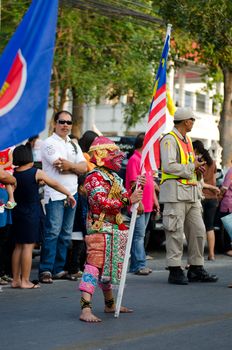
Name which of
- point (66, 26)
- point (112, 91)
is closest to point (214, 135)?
point (112, 91)

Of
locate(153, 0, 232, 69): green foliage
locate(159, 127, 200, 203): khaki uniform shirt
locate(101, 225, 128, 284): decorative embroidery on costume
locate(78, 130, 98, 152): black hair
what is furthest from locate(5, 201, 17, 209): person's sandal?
locate(153, 0, 232, 69): green foliage

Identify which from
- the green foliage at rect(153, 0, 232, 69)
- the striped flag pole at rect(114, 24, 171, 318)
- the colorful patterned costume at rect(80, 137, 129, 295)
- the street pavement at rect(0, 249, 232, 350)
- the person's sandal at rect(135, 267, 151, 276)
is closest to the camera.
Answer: the street pavement at rect(0, 249, 232, 350)

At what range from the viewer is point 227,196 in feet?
55.2

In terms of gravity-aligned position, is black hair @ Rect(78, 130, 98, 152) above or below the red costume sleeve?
above

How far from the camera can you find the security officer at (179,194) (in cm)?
1217

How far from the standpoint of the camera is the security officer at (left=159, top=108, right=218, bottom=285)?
12172 mm

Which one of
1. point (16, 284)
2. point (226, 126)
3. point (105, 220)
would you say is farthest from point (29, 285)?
point (226, 126)

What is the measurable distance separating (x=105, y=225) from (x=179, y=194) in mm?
2986

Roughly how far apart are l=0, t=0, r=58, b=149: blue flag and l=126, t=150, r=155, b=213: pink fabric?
259 inches

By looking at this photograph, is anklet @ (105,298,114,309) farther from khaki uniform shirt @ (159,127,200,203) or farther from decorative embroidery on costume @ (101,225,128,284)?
khaki uniform shirt @ (159,127,200,203)

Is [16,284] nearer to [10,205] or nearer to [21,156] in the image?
[10,205]

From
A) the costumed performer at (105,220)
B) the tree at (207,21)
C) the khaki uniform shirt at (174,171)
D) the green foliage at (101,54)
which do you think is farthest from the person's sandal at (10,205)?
the green foliage at (101,54)

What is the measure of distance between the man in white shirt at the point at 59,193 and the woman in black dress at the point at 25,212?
0.50 meters

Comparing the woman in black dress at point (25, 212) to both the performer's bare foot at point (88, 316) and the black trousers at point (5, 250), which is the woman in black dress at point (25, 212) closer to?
the black trousers at point (5, 250)
